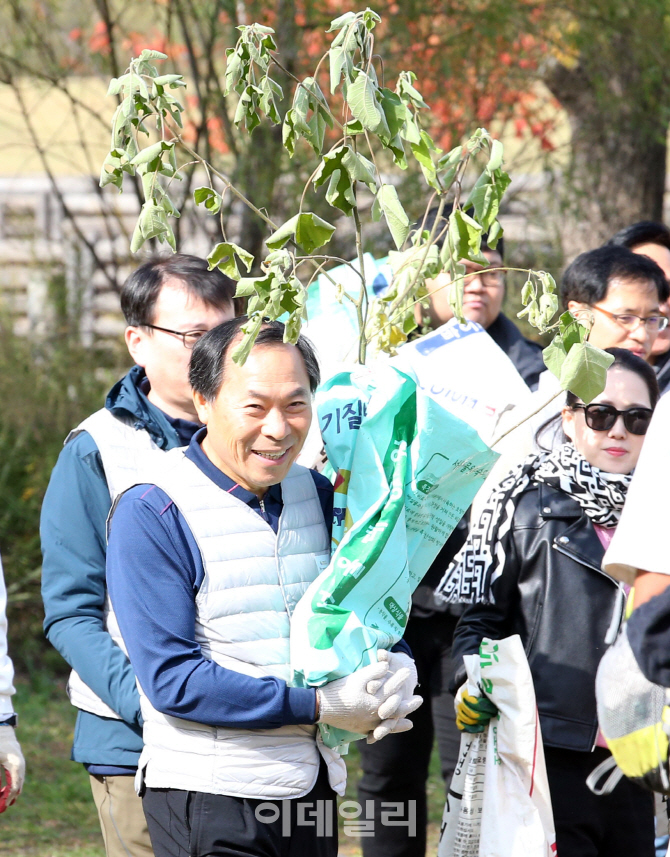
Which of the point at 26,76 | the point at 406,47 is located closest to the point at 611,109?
the point at 406,47

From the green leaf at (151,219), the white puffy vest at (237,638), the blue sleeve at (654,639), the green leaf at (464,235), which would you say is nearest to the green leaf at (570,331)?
the green leaf at (464,235)

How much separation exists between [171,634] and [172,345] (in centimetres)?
89

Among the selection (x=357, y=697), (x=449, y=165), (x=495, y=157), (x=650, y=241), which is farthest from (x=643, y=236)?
(x=357, y=697)

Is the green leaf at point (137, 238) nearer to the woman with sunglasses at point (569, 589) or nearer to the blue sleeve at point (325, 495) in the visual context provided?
the blue sleeve at point (325, 495)

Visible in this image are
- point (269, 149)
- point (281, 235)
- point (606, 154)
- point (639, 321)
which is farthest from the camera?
point (606, 154)

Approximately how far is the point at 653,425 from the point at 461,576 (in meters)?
1.10

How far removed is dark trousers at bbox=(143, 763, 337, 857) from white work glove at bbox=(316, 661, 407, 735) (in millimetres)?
211

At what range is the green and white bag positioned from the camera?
6.76 ft

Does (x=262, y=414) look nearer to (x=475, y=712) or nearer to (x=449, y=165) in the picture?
(x=449, y=165)

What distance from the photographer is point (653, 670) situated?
5.44 ft

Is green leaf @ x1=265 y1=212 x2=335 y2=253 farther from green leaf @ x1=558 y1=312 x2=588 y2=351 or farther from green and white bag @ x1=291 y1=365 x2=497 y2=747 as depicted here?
green leaf @ x1=558 y1=312 x2=588 y2=351

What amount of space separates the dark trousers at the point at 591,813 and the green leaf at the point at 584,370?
106 cm

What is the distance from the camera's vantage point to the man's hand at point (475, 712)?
2559 millimetres

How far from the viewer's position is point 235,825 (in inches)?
81.0
